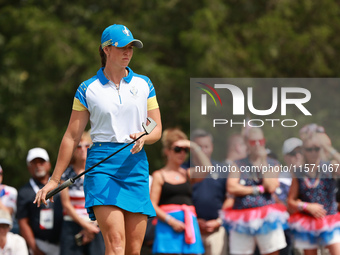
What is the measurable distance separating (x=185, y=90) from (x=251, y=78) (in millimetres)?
1678

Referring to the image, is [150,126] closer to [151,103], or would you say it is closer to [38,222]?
[151,103]

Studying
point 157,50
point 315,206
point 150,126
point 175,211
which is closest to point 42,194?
point 150,126

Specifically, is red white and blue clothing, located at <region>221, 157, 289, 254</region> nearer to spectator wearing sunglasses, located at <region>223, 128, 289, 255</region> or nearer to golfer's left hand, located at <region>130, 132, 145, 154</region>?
spectator wearing sunglasses, located at <region>223, 128, 289, 255</region>

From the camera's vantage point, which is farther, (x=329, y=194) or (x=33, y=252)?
(x=33, y=252)

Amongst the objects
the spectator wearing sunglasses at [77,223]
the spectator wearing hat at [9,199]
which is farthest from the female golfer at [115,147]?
the spectator wearing hat at [9,199]

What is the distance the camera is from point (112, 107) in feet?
16.5

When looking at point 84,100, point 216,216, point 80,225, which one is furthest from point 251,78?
point 84,100

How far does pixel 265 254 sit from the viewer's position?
816 cm

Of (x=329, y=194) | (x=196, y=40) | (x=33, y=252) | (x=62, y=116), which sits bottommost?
(x=33, y=252)

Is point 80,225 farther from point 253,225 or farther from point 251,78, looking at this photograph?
point 251,78

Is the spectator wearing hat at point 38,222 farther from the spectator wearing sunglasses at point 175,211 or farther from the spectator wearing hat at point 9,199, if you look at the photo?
the spectator wearing sunglasses at point 175,211

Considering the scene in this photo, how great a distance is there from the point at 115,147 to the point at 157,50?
44.5 feet

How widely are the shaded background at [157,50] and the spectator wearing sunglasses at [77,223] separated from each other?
789 centimetres

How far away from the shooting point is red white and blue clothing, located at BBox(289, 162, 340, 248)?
785 centimetres
